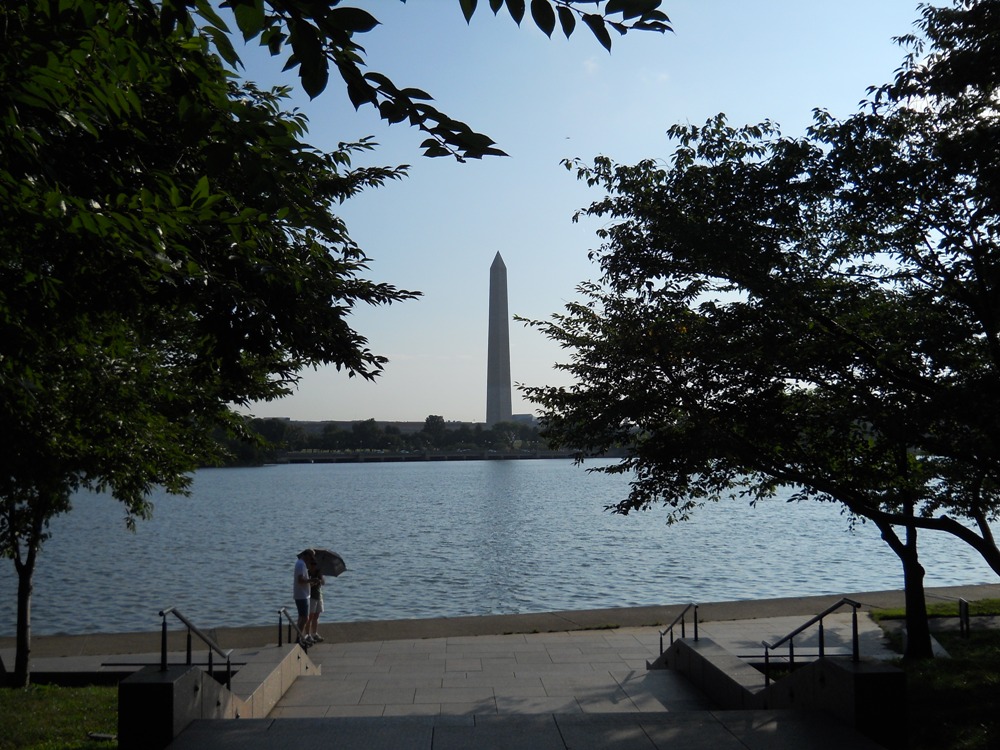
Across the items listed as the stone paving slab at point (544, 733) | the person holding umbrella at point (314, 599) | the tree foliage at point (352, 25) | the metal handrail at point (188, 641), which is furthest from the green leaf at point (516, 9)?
the person holding umbrella at point (314, 599)

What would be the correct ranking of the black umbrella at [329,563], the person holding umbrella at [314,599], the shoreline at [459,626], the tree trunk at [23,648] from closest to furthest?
the tree trunk at [23,648]
the person holding umbrella at [314,599]
the black umbrella at [329,563]
the shoreline at [459,626]

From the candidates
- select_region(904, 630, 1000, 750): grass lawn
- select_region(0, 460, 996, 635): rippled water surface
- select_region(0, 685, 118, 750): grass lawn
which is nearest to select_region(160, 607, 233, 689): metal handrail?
select_region(0, 685, 118, 750): grass lawn

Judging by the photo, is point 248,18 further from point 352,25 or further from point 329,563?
point 329,563

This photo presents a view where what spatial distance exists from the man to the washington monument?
90.2m

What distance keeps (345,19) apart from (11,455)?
10621 millimetres

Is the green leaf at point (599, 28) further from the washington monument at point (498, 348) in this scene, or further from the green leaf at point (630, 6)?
the washington monument at point (498, 348)

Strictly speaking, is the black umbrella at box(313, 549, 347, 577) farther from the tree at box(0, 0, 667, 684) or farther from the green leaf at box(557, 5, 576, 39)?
the green leaf at box(557, 5, 576, 39)

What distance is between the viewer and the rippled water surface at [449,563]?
84.9 feet

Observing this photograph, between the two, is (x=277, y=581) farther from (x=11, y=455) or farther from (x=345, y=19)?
(x=345, y=19)

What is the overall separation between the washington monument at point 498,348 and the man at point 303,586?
9019cm

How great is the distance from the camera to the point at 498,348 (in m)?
109

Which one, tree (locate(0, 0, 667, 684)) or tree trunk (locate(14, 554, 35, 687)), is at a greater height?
tree (locate(0, 0, 667, 684))

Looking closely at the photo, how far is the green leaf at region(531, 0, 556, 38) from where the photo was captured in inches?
169

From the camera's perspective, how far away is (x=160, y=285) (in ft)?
27.9
